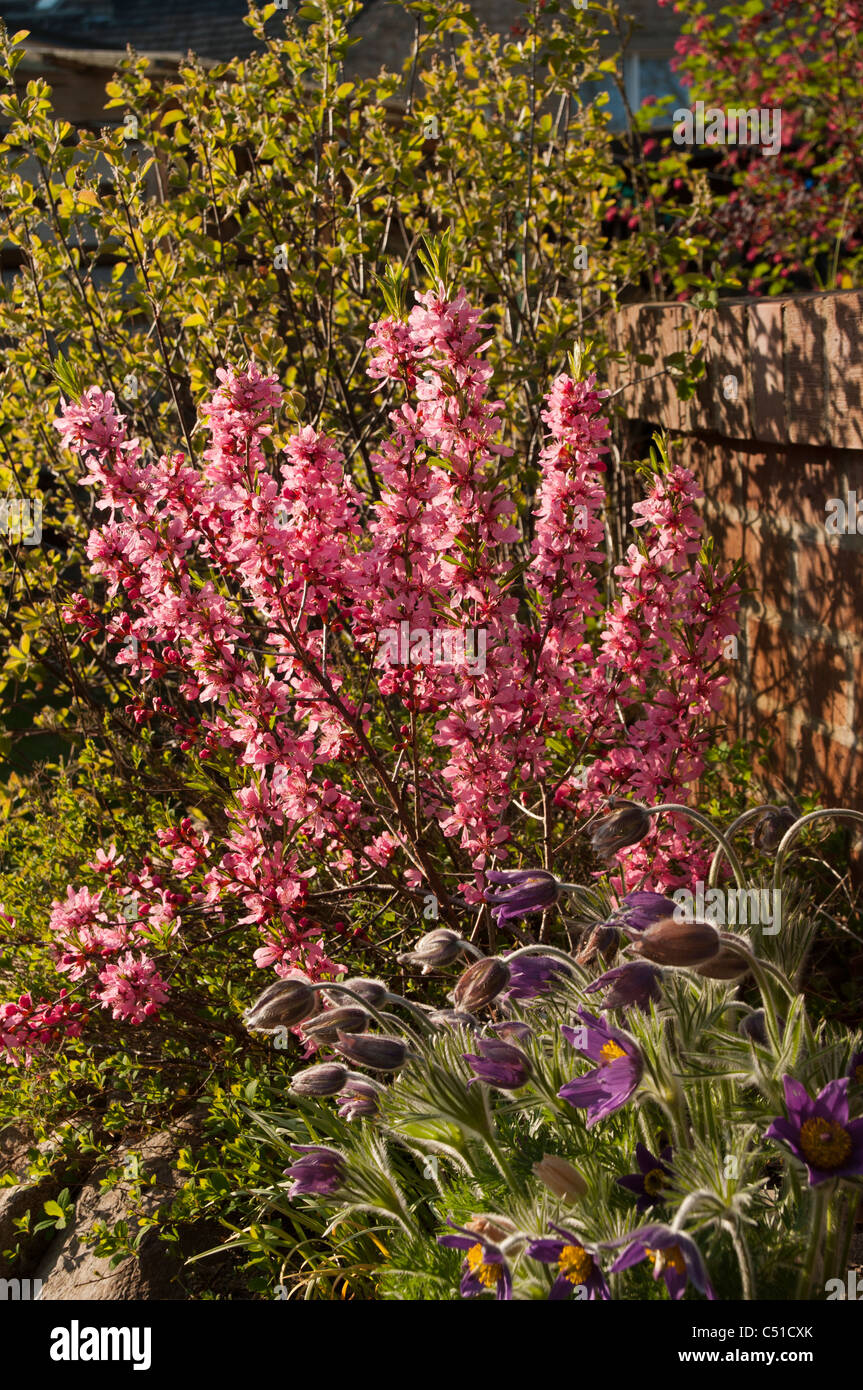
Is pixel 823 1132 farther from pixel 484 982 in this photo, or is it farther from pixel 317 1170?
pixel 317 1170

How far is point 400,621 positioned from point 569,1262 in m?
1.21

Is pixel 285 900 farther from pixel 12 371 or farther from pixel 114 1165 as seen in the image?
pixel 12 371

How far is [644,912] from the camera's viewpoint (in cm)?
164

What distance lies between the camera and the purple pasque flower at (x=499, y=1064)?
5.41 feet

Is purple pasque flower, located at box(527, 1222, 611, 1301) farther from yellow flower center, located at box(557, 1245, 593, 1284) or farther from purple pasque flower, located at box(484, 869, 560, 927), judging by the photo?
purple pasque flower, located at box(484, 869, 560, 927)

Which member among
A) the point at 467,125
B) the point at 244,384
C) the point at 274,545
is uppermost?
the point at 467,125

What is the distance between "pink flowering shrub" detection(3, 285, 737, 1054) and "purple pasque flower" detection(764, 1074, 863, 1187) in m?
1.06

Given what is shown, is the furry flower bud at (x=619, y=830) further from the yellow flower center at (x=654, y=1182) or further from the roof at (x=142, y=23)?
the roof at (x=142, y=23)

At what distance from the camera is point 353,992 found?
1808 millimetres

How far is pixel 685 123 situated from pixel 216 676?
2.14m

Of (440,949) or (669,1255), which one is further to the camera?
(440,949)

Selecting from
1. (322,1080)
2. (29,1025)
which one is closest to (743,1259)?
(322,1080)

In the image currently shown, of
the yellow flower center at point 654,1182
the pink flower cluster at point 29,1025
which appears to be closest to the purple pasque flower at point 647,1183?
the yellow flower center at point 654,1182
